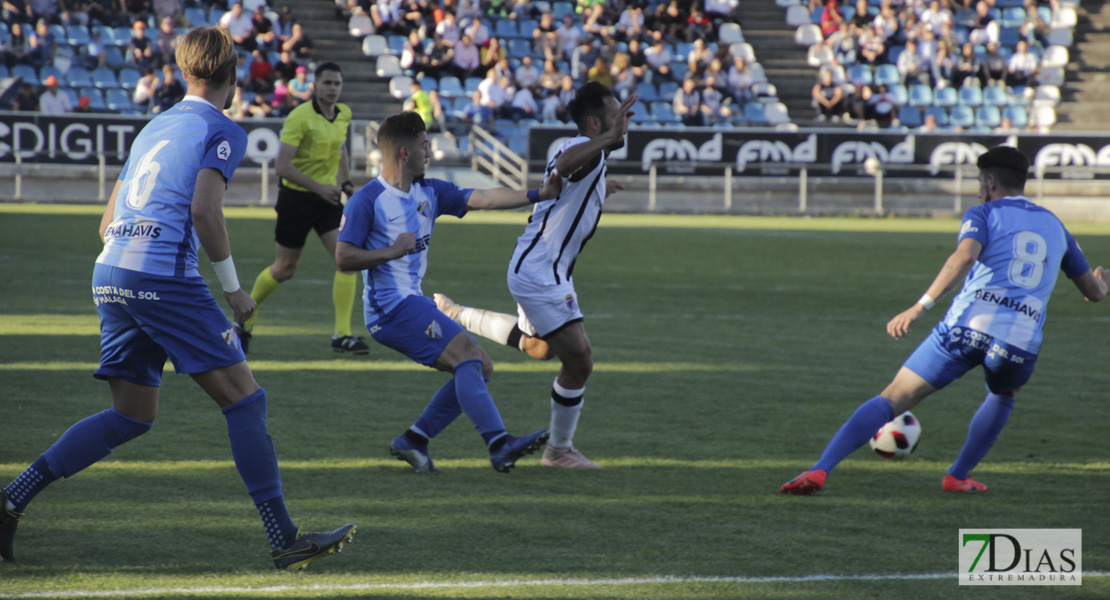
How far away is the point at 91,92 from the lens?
85.4 ft

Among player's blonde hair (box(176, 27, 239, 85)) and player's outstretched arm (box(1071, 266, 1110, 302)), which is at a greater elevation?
player's blonde hair (box(176, 27, 239, 85))

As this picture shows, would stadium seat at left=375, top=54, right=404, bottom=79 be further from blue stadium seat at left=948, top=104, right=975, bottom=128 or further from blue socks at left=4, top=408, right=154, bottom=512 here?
blue socks at left=4, top=408, right=154, bottom=512

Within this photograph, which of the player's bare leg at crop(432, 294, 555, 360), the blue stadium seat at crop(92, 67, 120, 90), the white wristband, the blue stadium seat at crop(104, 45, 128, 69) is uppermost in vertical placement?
the blue stadium seat at crop(104, 45, 128, 69)

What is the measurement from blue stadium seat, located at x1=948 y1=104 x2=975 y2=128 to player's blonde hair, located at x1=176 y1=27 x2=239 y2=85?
2882cm

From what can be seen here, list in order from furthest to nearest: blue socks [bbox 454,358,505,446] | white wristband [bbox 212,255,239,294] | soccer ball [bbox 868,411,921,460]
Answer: soccer ball [bbox 868,411,921,460], blue socks [bbox 454,358,505,446], white wristband [bbox 212,255,239,294]

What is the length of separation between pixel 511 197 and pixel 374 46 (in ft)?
80.8

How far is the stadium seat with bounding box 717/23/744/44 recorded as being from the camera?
3170 centimetres

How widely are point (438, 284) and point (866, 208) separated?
16.1m

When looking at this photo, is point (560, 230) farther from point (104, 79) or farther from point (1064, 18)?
point (1064, 18)

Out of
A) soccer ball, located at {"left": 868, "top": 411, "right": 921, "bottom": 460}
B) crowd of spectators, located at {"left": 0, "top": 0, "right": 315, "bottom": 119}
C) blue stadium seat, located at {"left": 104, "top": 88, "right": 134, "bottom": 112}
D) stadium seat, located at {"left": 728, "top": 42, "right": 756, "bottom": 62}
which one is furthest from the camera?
stadium seat, located at {"left": 728, "top": 42, "right": 756, "bottom": 62}

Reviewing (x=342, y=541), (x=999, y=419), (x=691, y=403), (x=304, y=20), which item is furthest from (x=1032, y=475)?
(x=304, y=20)

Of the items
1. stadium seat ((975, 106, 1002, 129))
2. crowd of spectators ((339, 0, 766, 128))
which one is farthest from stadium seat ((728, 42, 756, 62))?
stadium seat ((975, 106, 1002, 129))

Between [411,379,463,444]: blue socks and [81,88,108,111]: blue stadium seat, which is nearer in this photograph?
[411,379,463,444]: blue socks

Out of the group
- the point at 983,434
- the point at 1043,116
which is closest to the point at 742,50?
the point at 1043,116
